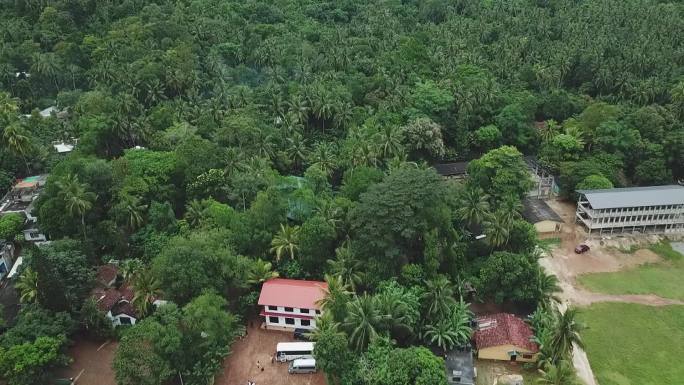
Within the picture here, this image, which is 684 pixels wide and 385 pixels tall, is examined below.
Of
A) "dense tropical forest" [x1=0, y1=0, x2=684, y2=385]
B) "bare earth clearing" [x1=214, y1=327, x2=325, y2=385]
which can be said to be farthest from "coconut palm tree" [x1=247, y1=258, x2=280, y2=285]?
"bare earth clearing" [x1=214, y1=327, x2=325, y2=385]

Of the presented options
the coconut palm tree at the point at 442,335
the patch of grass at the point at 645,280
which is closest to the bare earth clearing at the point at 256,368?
the coconut palm tree at the point at 442,335

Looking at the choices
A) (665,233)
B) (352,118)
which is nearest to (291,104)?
(352,118)

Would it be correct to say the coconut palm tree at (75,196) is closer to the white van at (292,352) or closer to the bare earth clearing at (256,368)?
the bare earth clearing at (256,368)

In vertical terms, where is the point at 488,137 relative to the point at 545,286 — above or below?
above

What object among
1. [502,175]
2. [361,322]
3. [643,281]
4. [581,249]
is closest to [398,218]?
[361,322]

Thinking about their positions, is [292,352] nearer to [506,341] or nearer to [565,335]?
[506,341]

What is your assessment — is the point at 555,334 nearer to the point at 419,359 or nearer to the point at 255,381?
the point at 419,359

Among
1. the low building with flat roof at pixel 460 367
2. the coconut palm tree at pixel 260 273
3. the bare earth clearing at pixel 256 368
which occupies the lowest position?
the bare earth clearing at pixel 256 368
